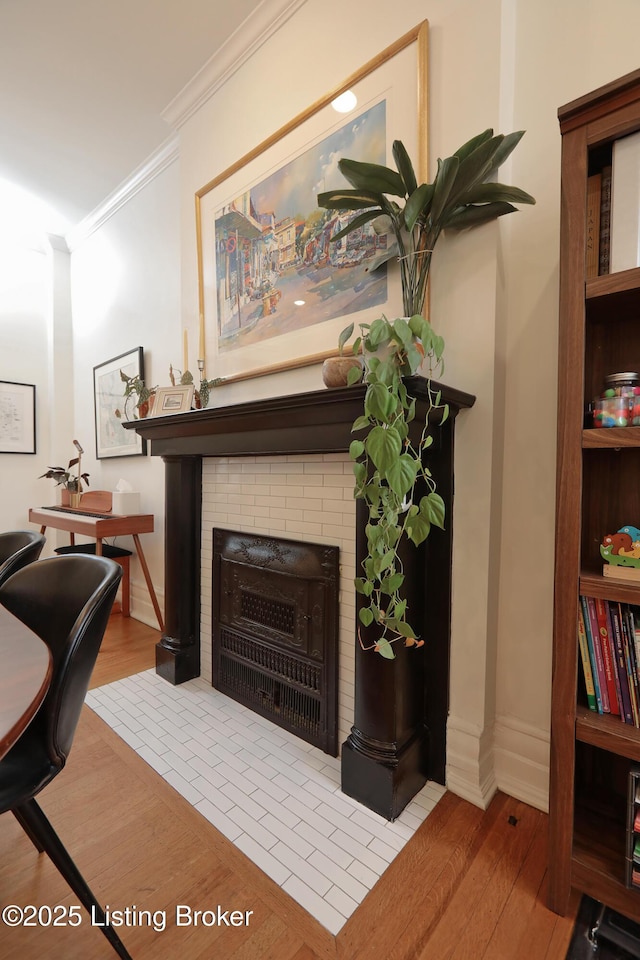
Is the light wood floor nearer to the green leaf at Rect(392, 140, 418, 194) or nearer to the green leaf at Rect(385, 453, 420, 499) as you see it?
the green leaf at Rect(385, 453, 420, 499)

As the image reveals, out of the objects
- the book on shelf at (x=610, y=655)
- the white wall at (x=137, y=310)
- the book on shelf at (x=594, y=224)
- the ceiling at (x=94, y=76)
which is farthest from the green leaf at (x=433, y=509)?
the ceiling at (x=94, y=76)

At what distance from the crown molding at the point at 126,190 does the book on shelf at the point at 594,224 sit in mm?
2685

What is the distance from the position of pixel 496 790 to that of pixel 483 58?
2.43 m

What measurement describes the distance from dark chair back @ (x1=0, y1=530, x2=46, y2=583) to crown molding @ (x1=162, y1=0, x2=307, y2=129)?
2.42 meters

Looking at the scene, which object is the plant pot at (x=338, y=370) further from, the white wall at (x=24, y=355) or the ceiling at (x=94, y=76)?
the white wall at (x=24, y=355)

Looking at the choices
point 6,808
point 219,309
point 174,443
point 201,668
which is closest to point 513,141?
point 219,309

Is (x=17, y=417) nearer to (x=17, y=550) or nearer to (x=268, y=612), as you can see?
(x=17, y=550)

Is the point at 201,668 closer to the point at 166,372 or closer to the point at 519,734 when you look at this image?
the point at 519,734

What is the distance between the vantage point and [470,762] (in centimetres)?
145

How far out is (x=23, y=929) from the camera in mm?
1042

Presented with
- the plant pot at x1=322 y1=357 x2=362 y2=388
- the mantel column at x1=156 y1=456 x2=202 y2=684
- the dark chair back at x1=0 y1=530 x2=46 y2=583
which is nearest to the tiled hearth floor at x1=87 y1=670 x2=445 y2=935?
the mantel column at x1=156 y1=456 x2=202 y2=684

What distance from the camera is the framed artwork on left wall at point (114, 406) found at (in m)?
3.19

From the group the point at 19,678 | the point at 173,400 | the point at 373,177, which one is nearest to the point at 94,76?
the point at 173,400

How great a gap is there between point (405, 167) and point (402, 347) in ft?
2.09
